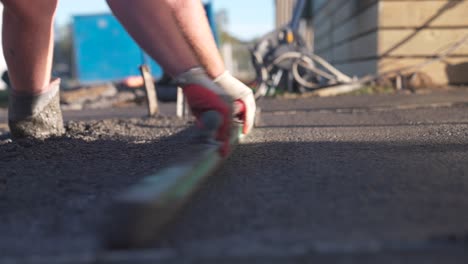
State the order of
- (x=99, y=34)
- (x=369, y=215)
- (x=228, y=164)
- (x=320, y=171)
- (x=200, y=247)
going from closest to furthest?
(x=200, y=247)
(x=369, y=215)
(x=320, y=171)
(x=228, y=164)
(x=99, y=34)

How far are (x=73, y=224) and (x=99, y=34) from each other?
40.7ft

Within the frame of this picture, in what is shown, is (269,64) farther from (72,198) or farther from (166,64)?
(72,198)

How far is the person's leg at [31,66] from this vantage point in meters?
2.24

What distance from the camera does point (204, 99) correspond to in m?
1.64

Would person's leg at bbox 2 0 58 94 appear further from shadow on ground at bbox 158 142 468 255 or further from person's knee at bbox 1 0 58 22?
shadow on ground at bbox 158 142 468 255

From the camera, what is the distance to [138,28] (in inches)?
72.5

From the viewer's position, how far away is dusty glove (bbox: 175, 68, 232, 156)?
1584 mm

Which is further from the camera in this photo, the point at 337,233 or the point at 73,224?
the point at 73,224

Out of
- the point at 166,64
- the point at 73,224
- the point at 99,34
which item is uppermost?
the point at 99,34

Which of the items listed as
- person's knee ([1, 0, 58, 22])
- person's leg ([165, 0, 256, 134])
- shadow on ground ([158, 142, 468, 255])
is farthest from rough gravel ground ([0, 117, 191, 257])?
person's knee ([1, 0, 58, 22])

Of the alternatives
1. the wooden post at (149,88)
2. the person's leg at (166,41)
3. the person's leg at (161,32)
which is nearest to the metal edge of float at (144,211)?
the person's leg at (166,41)

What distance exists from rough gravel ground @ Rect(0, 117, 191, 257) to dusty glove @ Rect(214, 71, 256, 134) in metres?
0.34

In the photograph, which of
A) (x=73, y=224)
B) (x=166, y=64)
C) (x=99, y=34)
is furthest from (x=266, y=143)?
(x=99, y=34)

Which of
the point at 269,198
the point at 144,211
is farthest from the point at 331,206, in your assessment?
the point at 144,211
